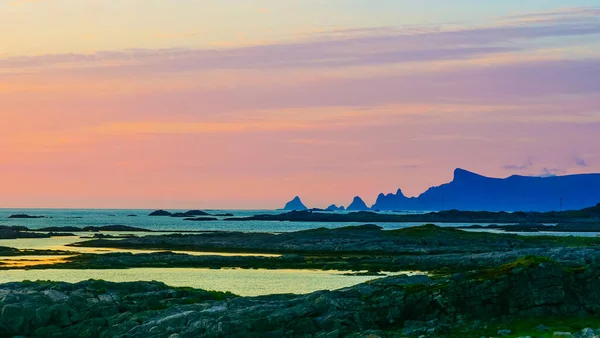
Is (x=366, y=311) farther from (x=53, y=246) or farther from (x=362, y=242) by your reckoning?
(x=53, y=246)

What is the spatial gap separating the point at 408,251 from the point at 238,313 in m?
76.2

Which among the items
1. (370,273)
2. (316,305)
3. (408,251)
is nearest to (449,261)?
(370,273)

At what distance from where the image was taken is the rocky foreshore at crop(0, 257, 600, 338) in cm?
4156

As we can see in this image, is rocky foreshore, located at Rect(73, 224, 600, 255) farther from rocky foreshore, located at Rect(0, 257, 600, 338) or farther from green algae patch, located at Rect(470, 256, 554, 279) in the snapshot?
rocky foreshore, located at Rect(0, 257, 600, 338)

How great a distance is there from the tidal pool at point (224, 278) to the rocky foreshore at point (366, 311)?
22.2 metres

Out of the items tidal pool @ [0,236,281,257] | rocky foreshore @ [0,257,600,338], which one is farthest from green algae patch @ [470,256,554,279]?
tidal pool @ [0,236,281,257]

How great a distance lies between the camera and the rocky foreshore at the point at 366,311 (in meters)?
41.6

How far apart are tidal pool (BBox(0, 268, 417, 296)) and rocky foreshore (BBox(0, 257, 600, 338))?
22.2 metres

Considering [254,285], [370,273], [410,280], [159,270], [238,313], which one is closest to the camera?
[238,313]

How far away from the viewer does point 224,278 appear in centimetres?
8219

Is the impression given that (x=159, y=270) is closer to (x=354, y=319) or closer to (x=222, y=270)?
(x=222, y=270)

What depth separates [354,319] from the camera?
141 feet

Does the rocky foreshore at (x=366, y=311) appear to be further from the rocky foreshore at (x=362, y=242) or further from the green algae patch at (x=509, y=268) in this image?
the rocky foreshore at (x=362, y=242)

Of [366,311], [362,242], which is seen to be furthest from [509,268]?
[362,242]
